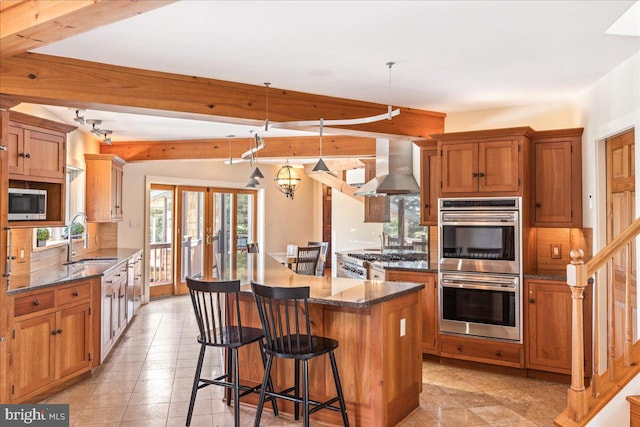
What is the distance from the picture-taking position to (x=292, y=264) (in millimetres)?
7348

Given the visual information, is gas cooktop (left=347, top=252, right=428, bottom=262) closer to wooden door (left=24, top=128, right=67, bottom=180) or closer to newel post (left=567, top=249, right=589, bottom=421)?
newel post (left=567, top=249, right=589, bottom=421)

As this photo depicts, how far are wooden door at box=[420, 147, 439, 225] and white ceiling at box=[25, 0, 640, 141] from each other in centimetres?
75

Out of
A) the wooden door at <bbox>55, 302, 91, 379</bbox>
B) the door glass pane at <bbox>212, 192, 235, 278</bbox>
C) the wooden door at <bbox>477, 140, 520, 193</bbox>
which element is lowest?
the wooden door at <bbox>55, 302, 91, 379</bbox>

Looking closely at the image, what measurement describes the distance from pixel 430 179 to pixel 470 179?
1.91 ft

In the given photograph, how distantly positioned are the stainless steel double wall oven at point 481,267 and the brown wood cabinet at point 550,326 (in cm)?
11

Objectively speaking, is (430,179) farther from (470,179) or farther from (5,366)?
(5,366)

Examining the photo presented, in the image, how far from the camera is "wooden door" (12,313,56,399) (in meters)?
3.53

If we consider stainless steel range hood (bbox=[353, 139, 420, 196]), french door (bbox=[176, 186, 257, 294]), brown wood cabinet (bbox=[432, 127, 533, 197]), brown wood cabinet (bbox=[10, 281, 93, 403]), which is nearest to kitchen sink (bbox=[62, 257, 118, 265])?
brown wood cabinet (bbox=[10, 281, 93, 403])

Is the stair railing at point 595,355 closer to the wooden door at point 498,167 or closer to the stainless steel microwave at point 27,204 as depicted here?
the wooden door at point 498,167

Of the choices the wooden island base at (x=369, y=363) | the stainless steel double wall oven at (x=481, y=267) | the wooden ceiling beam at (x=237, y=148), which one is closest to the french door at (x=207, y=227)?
the wooden ceiling beam at (x=237, y=148)

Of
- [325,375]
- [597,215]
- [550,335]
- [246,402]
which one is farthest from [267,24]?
[550,335]

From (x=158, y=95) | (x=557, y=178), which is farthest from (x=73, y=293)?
(x=557, y=178)

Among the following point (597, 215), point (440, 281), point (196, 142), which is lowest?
point (440, 281)

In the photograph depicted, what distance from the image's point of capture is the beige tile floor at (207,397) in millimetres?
3479
